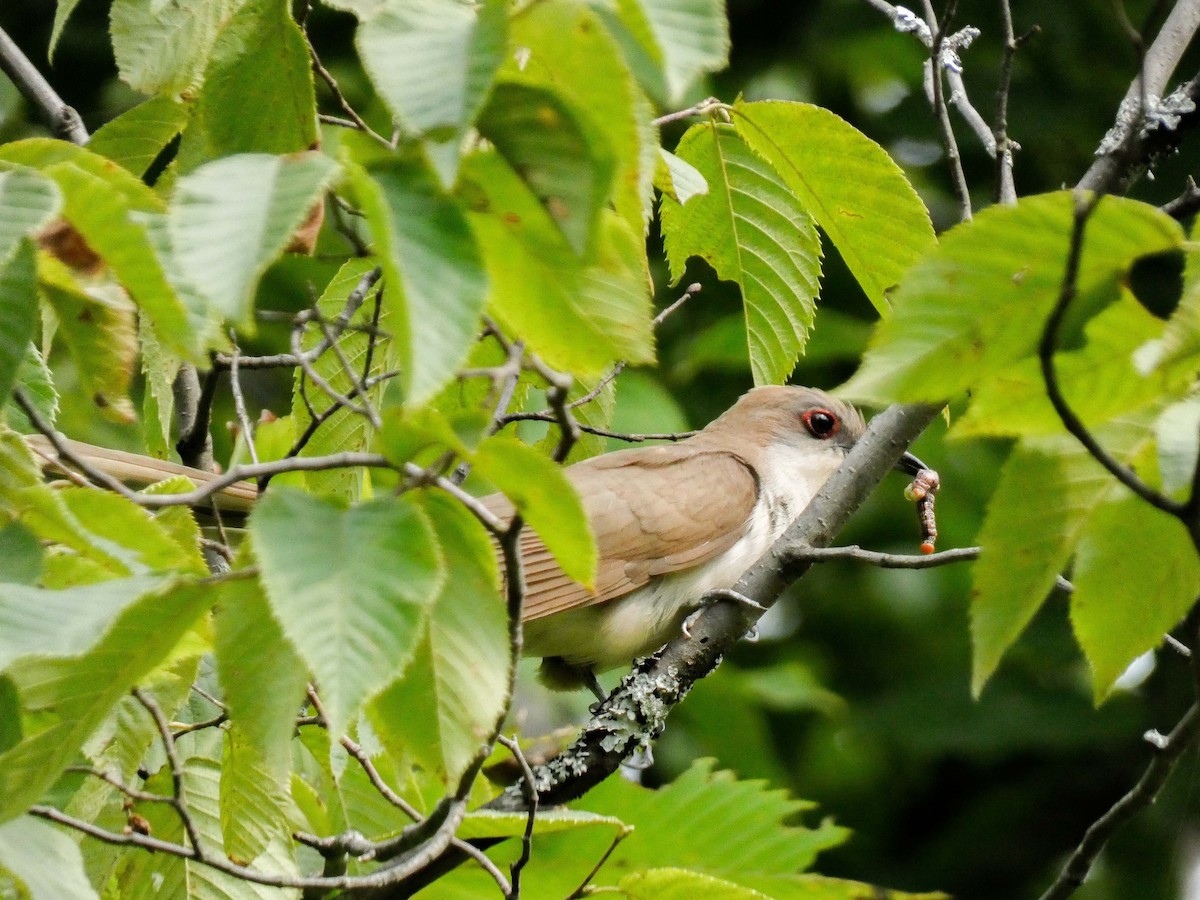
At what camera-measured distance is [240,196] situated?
1596 mm

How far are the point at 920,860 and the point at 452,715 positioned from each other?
712cm

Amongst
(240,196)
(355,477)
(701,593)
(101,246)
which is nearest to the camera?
(240,196)

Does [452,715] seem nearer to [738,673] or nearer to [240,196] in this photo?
[240,196]

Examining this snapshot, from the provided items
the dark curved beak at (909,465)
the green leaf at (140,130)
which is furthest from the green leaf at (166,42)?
the dark curved beak at (909,465)

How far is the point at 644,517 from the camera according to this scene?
4.60m

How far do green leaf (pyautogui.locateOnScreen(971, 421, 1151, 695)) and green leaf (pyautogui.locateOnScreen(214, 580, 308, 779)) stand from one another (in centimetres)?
87

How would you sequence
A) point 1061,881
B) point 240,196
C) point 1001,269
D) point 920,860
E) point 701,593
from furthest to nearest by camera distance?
1. point 920,860
2. point 701,593
3. point 1061,881
4. point 1001,269
5. point 240,196

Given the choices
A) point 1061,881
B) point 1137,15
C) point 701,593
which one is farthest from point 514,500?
point 1137,15

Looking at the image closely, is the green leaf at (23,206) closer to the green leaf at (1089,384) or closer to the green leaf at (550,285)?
the green leaf at (550,285)

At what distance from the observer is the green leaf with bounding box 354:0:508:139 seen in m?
1.55

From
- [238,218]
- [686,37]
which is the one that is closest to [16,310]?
[238,218]

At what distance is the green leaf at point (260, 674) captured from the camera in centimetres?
174

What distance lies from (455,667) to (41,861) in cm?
58

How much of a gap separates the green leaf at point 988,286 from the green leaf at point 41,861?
1169 mm
